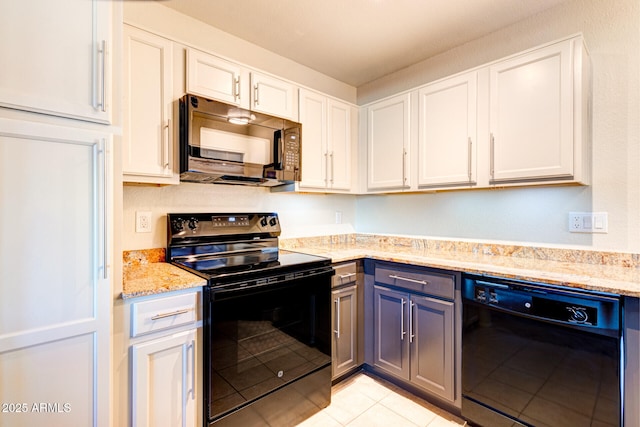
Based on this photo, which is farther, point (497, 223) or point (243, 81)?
point (497, 223)

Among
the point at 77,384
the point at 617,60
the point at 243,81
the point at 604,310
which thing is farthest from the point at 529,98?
the point at 77,384

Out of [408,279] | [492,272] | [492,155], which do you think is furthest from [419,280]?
[492,155]

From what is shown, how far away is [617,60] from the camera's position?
1.70m

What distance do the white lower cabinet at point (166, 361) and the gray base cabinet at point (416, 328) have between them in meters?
1.21

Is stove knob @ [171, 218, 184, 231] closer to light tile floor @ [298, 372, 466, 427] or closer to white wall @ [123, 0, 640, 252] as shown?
white wall @ [123, 0, 640, 252]

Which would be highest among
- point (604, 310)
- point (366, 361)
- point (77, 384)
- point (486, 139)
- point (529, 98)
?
point (529, 98)

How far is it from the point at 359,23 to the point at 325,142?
33.0 inches

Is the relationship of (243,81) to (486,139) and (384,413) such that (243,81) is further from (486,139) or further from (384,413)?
(384,413)

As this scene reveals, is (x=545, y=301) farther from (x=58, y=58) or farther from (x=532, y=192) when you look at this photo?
(x=58, y=58)

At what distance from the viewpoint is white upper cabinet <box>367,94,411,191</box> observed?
236 centimetres

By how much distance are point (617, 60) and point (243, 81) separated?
2.16 meters

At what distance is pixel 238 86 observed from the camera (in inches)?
75.4

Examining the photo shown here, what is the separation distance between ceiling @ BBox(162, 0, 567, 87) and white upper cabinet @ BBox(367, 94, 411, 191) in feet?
1.35

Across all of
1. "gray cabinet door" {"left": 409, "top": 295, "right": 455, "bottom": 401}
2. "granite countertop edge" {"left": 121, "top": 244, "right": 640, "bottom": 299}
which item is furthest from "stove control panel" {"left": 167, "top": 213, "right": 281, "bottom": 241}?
"gray cabinet door" {"left": 409, "top": 295, "right": 455, "bottom": 401}
